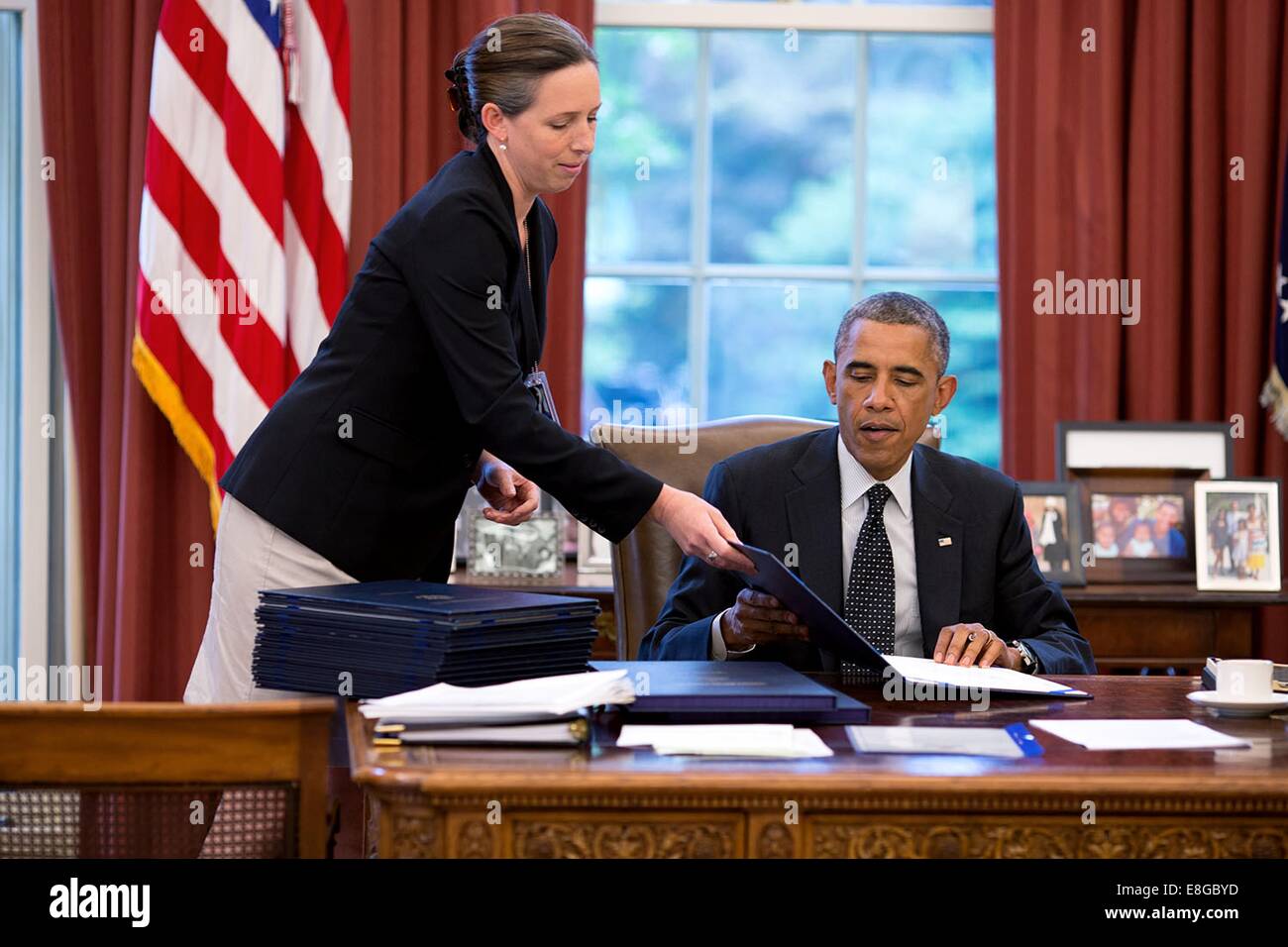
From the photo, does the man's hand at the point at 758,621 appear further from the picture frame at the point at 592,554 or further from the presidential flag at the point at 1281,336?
the presidential flag at the point at 1281,336

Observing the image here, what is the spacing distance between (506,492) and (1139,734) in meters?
1.13

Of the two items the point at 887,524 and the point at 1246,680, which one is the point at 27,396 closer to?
the point at 887,524

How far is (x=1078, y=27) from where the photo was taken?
4.23 meters

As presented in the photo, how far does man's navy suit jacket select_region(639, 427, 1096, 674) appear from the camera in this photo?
2346 mm

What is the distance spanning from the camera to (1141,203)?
13.8ft

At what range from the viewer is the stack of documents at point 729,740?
1.46 meters

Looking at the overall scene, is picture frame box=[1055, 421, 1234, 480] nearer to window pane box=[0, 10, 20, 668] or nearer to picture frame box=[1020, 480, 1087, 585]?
picture frame box=[1020, 480, 1087, 585]

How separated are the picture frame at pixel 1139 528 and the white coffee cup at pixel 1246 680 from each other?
182 centimetres

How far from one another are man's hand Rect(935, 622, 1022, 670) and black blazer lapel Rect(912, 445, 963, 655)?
0.64 feet

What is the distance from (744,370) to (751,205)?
527 millimetres

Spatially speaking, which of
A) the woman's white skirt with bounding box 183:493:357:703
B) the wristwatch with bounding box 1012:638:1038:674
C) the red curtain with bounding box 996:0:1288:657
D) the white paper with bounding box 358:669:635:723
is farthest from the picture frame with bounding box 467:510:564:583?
the white paper with bounding box 358:669:635:723

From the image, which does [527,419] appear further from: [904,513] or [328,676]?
[904,513]

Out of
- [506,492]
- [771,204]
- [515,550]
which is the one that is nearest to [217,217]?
[515,550]
